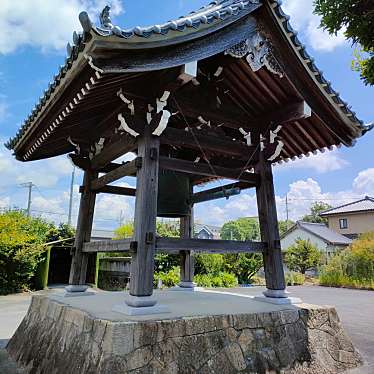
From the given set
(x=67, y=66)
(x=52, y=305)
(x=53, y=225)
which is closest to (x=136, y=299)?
(x=52, y=305)

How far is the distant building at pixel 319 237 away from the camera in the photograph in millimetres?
25375

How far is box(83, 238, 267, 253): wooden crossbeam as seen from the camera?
3.48m

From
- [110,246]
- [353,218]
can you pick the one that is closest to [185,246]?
[110,246]

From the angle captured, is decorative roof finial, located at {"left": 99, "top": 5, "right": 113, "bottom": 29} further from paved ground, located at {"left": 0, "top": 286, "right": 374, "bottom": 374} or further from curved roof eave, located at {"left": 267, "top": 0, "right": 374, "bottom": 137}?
paved ground, located at {"left": 0, "top": 286, "right": 374, "bottom": 374}

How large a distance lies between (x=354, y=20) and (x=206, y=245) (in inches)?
119

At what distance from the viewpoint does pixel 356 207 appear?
94.4 ft

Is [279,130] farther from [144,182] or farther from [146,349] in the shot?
[146,349]

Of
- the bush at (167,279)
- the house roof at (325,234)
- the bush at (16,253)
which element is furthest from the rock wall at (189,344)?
the house roof at (325,234)

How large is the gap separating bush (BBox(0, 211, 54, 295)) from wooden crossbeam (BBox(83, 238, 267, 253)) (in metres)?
8.89

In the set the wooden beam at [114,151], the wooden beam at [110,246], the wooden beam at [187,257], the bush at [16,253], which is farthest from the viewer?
the bush at [16,253]

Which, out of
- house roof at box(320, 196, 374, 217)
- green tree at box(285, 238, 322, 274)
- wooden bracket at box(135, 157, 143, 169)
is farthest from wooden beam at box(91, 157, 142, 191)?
house roof at box(320, 196, 374, 217)

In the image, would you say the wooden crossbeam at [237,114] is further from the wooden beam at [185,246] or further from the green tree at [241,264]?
the green tree at [241,264]

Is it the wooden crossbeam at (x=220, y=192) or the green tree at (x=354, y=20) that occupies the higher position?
the green tree at (x=354, y=20)

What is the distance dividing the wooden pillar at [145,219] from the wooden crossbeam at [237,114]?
73 cm
